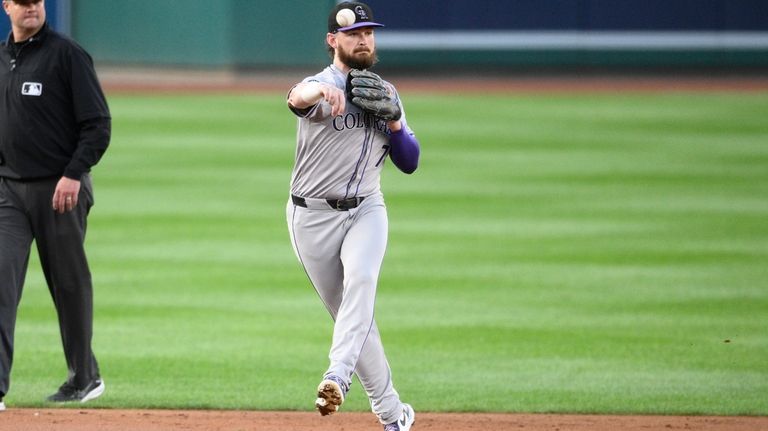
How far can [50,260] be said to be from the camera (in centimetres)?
650

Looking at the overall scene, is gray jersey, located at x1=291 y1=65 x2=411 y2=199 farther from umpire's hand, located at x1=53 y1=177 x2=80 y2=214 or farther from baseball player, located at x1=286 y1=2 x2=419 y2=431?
umpire's hand, located at x1=53 y1=177 x2=80 y2=214

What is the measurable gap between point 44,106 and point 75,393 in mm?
1397

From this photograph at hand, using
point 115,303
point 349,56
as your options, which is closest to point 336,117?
point 349,56

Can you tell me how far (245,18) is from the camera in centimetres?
2786

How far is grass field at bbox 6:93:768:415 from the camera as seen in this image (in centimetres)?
738

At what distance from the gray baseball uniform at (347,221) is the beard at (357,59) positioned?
2.2 inches

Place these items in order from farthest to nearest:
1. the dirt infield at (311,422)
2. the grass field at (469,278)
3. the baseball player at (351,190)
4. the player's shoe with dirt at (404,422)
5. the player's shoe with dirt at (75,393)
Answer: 1. the grass field at (469,278)
2. the player's shoe with dirt at (75,393)
3. the dirt infield at (311,422)
4. the player's shoe with dirt at (404,422)
5. the baseball player at (351,190)

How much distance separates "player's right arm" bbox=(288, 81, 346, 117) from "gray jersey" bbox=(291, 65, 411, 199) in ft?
0.64

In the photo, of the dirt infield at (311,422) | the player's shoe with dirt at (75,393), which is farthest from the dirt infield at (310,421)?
the player's shoe with dirt at (75,393)

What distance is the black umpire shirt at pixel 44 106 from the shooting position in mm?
6336

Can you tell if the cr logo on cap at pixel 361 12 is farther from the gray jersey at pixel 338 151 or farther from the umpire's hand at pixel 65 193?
the umpire's hand at pixel 65 193

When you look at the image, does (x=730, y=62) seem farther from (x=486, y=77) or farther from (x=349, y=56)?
(x=349, y=56)

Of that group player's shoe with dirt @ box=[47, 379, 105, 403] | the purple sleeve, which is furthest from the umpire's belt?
player's shoe with dirt @ box=[47, 379, 105, 403]

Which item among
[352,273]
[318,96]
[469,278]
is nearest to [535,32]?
[469,278]
